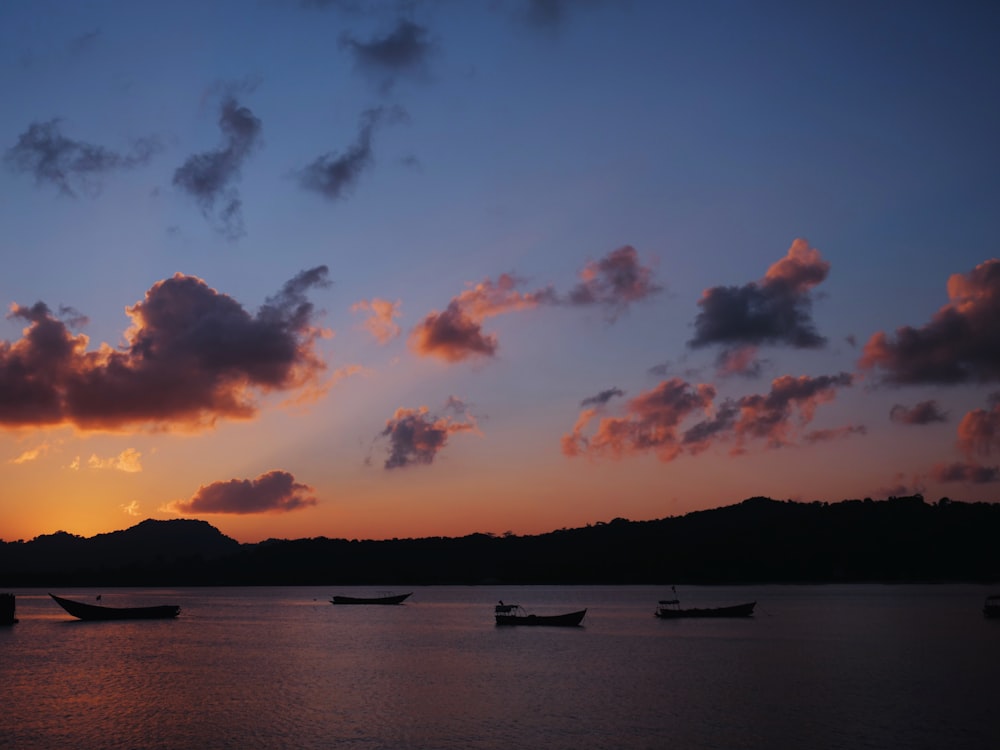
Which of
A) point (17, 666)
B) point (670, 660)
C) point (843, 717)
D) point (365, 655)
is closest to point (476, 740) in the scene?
point (843, 717)

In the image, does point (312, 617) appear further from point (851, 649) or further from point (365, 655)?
point (851, 649)

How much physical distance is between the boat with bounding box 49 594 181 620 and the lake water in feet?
95.4

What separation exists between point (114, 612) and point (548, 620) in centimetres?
6447

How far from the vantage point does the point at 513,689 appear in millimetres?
51281

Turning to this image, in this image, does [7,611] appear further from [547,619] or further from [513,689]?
[513,689]

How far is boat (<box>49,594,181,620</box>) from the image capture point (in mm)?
124562

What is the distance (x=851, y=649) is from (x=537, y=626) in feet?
143

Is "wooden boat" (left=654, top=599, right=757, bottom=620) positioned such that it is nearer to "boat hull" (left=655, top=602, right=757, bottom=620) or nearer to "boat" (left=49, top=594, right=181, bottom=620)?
"boat hull" (left=655, top=602, right=757, bottom=620)

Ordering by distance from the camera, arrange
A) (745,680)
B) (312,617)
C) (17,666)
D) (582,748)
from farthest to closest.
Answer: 1. (312,617)
2. (17,666)
3. (745,680)
4. (582,748)

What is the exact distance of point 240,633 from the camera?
101000 mm

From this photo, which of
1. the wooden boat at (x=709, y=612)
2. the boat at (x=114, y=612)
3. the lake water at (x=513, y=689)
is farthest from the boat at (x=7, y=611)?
the wooden boat at (x=709, y=612)

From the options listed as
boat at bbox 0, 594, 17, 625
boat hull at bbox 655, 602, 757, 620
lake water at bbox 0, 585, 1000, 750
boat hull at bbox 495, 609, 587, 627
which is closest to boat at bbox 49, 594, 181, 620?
boat at bbox 0, 594, 17, 625

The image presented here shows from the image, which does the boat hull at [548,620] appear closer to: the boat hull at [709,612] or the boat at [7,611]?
the boat hull at [709,612]

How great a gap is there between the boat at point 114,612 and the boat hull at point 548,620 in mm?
48724
